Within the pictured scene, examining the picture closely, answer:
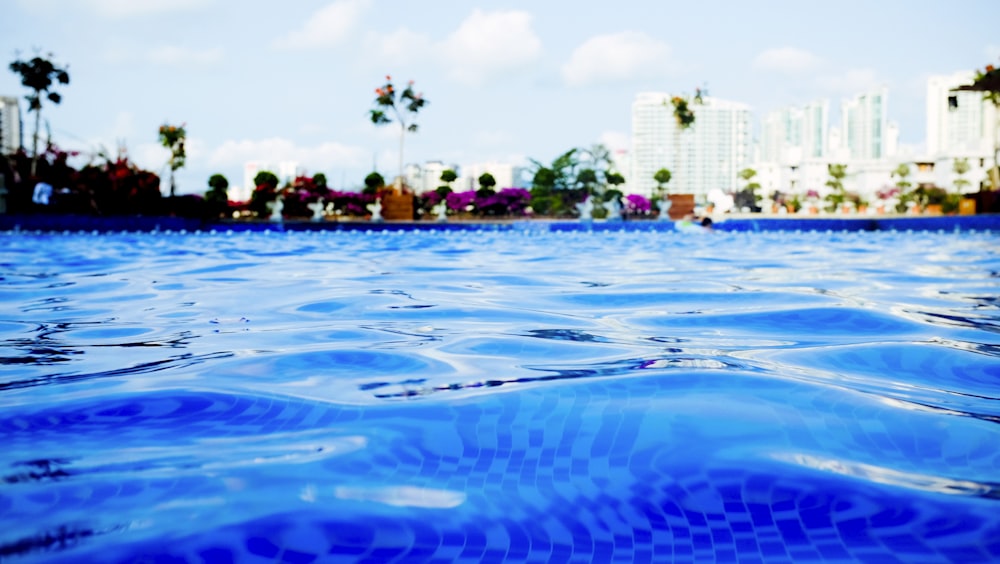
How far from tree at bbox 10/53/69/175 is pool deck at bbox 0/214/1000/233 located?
8.19 m

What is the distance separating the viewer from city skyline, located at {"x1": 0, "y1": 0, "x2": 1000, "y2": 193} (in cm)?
1536

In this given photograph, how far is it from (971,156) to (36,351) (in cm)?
4553

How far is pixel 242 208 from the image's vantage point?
20.0 metres

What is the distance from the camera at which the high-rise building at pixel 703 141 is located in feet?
208

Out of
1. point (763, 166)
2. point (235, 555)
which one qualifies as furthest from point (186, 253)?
point (763, 166)

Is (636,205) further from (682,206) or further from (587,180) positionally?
(682,206)

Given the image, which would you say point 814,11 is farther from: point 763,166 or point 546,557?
point 763,166

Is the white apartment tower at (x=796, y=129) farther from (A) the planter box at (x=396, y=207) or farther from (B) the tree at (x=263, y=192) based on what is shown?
(B) the tree at (x=263, y=192)

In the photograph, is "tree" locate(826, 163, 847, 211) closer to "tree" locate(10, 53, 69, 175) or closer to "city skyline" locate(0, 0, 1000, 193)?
"city skyline" locate(0, 0, 1000, 193)

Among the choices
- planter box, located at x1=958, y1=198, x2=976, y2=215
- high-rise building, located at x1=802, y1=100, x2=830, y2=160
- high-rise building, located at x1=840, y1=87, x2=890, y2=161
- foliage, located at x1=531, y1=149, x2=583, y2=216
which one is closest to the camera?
planter box, located at x1=958, y1=198, x2=976, y2=215

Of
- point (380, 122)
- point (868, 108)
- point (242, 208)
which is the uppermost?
point (868, 108)

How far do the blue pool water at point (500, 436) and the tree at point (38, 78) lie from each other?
70.5 ft

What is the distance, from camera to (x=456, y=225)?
59.5 ft

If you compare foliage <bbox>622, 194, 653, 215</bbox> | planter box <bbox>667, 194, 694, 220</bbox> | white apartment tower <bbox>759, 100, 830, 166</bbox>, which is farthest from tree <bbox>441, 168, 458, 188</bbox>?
white apartment tower <bbox>759, 100, 830, 166</bbox>
